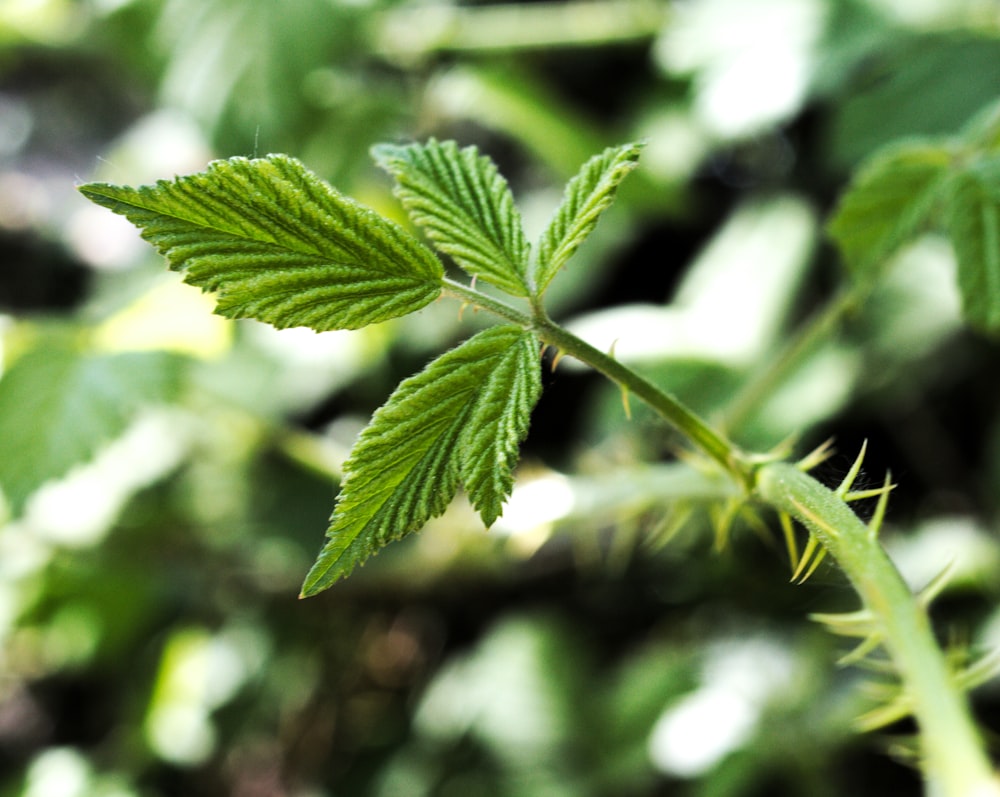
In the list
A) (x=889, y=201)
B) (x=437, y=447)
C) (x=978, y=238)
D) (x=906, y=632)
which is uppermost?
(x=889, y=201)

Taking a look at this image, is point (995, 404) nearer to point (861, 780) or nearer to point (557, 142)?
point (861, 780)

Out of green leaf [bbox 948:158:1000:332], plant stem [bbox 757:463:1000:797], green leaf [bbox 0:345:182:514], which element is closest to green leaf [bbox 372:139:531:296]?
plant stem [bbox 757:463:1000:797]

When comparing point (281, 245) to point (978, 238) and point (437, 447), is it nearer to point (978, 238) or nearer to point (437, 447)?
point (437, 447)

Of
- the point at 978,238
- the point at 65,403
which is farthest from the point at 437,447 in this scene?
the point at 65,403

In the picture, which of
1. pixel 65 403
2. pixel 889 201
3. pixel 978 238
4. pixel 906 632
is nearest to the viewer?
pixel 906 632

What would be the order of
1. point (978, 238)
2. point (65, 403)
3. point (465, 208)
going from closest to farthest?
point (465, 208)
point (978, 238)
point (65, 403)

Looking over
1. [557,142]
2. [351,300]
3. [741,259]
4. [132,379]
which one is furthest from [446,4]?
[351,300]

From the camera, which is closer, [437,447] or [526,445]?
[437,447]
